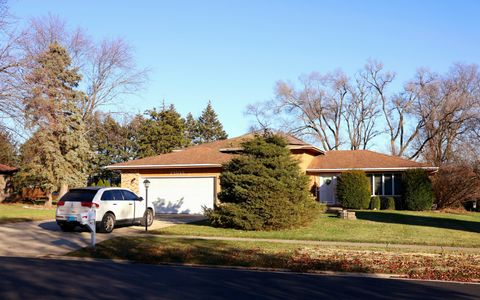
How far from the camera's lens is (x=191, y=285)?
9242mm

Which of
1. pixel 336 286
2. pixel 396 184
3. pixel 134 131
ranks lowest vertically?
pixel 336 286

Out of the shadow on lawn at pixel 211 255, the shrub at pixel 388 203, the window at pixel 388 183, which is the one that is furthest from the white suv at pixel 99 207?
the window at pixel 388 183

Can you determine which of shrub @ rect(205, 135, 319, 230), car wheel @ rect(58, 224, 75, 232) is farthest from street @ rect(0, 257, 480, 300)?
shrub @ rect(205, 135, 319, 230)

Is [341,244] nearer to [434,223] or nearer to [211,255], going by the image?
[211,255]

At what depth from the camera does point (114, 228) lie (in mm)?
18969

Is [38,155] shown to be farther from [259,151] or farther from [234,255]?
[234,255]

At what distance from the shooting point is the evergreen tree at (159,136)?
55188 millimetres

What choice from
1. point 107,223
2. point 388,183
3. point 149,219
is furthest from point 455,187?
point 107,223

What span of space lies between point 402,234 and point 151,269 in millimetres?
9857

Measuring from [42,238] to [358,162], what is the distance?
22.2m

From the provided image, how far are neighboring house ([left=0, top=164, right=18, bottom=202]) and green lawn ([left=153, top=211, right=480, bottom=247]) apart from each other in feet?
85.8

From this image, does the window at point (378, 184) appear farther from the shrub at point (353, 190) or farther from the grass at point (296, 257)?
the grass at point (296, 257)

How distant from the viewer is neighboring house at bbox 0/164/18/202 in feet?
134

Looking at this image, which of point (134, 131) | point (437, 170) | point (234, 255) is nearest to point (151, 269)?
point (234, 255)
